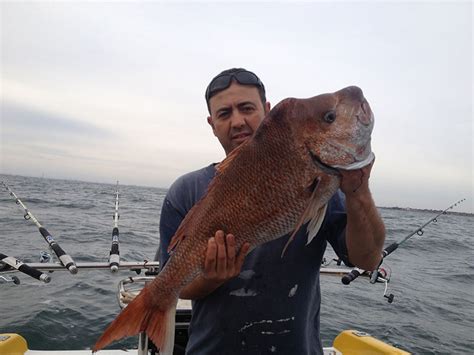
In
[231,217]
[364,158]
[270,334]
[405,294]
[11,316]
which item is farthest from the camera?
[405,294]

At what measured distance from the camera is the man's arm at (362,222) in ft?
6.22

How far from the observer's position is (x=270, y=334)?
2.18 m

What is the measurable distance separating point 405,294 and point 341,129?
415 inches

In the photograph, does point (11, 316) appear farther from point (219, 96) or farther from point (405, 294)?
point (405, 294)

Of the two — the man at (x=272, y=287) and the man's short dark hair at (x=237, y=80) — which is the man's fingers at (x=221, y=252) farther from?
the man's short dark hair at (x=237, y=80)

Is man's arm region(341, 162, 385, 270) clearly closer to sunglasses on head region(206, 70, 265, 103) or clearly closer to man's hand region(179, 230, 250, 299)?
man's hand region(179, 230, 250, 299)

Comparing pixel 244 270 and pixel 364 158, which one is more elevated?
pixel 364 158

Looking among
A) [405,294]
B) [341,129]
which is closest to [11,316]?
[341,129]

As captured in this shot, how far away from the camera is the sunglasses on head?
259cm

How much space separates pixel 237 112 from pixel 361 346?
129 inches

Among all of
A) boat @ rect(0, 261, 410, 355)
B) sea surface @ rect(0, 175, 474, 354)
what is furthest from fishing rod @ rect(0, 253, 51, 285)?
sea surface @ rect(0, 175, 474, 354)

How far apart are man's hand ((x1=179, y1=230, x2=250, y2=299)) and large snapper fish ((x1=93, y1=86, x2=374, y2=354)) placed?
1.6 inches

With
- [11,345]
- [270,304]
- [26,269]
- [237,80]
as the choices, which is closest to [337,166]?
[270,304]

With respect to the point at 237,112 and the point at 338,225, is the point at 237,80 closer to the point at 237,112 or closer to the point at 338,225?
the point at 237,112
